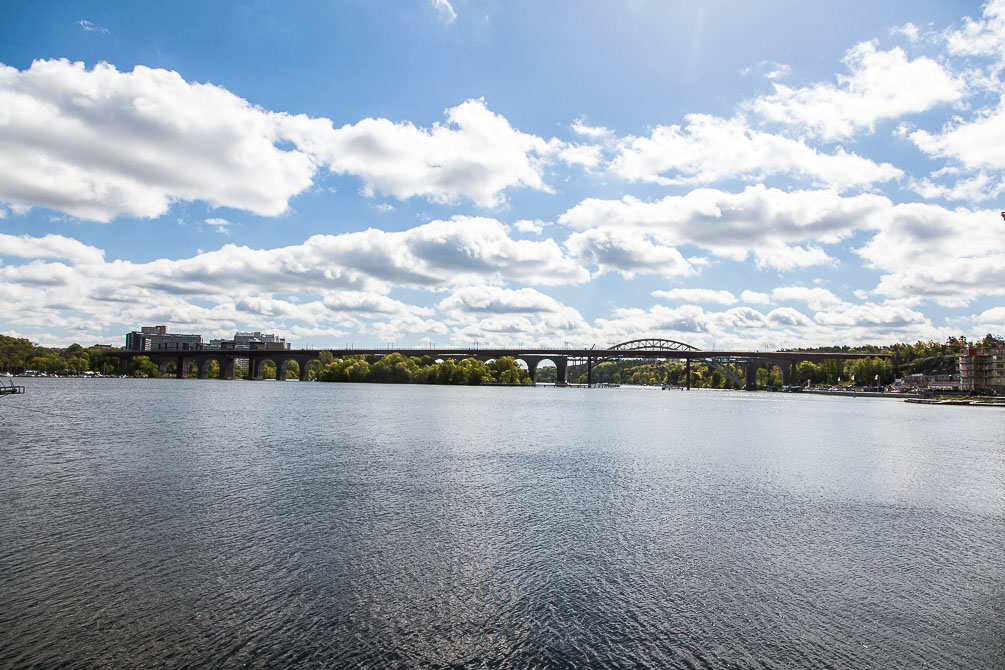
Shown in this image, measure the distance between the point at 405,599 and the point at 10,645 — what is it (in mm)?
6949

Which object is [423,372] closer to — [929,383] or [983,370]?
[983,370]

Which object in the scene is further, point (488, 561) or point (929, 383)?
point (929, 383)

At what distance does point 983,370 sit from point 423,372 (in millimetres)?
151050

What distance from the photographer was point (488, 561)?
1537cm

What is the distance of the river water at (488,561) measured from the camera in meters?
10.9

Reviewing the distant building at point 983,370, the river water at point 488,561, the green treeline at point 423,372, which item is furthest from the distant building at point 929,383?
the river water at point 488,561

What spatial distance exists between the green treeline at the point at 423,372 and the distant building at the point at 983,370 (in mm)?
119119

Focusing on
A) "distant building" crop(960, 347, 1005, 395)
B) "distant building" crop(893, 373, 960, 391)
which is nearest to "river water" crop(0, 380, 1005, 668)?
"distant building" crop(960, 347, 1005, 395)

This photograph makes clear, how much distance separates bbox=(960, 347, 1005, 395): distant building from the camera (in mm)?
149000

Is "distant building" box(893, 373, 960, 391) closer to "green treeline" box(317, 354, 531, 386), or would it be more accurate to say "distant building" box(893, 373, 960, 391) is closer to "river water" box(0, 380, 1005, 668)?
"green treeline" box(317, 354, 531, 386)

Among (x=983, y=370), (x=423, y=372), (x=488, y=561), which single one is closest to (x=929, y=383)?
(x=983, y=370)

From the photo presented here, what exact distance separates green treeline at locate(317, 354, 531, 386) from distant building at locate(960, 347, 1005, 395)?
119 metres

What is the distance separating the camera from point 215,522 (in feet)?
59.8

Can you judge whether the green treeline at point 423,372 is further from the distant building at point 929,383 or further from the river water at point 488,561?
the river water at point 488,561
